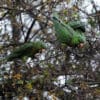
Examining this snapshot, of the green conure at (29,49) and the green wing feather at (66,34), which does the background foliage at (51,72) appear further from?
the green wing feather at (66,34)

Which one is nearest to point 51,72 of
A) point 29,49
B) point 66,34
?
point 29,49

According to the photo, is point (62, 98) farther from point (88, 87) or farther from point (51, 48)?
point (51, 48)

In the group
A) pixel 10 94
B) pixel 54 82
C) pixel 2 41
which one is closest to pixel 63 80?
pixel 54 82

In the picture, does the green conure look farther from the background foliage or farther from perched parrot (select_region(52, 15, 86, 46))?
the background foliage

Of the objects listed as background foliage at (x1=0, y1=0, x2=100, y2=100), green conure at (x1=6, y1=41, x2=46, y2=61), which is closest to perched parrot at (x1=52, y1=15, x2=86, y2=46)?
green conure at (x1=6, y1=41, x2=46, y2=61)

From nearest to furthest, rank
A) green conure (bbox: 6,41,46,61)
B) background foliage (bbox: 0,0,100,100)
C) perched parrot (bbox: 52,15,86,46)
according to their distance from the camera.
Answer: perched parrot (bbox: 52,15,86,46), green conure (bbox: 6,41,46,61), background foliage (bbox: 0,0,100,100)

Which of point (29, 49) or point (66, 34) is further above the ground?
point (66, 34)

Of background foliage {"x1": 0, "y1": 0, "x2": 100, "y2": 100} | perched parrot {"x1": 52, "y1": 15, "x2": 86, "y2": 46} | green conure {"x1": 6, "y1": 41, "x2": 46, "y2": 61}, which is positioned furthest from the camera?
background foliage {"x1": 0, "y1": 0, "x2": 100, "y2": 100}

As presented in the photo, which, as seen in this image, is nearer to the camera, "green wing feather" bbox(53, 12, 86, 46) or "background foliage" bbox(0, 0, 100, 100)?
"green wing feather" bbox(53, 12, 86, 46)

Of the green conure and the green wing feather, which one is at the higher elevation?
the green wing feather

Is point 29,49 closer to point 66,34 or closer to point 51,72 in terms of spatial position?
point 66,34

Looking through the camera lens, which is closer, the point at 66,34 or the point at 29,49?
the point at 66,34

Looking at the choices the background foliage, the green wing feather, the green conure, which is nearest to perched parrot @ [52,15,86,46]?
the green wing feather

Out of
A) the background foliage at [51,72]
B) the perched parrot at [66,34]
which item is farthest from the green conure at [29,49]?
the background foliage at [51,72]
